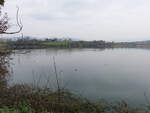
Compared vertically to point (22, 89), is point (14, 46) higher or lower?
higher

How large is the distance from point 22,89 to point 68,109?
2.61m

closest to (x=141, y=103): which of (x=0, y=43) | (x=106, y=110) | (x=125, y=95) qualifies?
(x=125, y=95)

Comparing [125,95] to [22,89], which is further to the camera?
[125,95]

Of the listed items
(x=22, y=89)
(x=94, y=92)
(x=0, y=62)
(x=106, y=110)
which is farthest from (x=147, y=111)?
(x=0, y=62)

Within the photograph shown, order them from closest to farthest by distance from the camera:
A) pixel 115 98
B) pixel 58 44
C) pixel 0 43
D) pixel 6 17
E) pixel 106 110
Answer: pixel 6 17, pixel 0 43, pixel 106 110, pixel 115 98, pixel 58 44

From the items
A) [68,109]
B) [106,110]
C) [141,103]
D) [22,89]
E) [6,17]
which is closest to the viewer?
[6,17]

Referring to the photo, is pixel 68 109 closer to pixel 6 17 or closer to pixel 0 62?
pixel 0 62

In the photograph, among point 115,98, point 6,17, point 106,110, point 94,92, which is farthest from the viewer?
point 94,92

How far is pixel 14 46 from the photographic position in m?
3.72

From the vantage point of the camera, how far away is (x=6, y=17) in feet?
9.84

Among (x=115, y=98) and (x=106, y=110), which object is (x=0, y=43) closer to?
(x=106, y=110)

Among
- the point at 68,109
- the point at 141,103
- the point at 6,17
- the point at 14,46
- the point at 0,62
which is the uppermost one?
the point at 6,17

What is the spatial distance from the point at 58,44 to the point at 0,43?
5516cm

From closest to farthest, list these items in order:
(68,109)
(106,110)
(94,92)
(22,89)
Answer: (68,109), (106,110), (22,89), (94,92)
